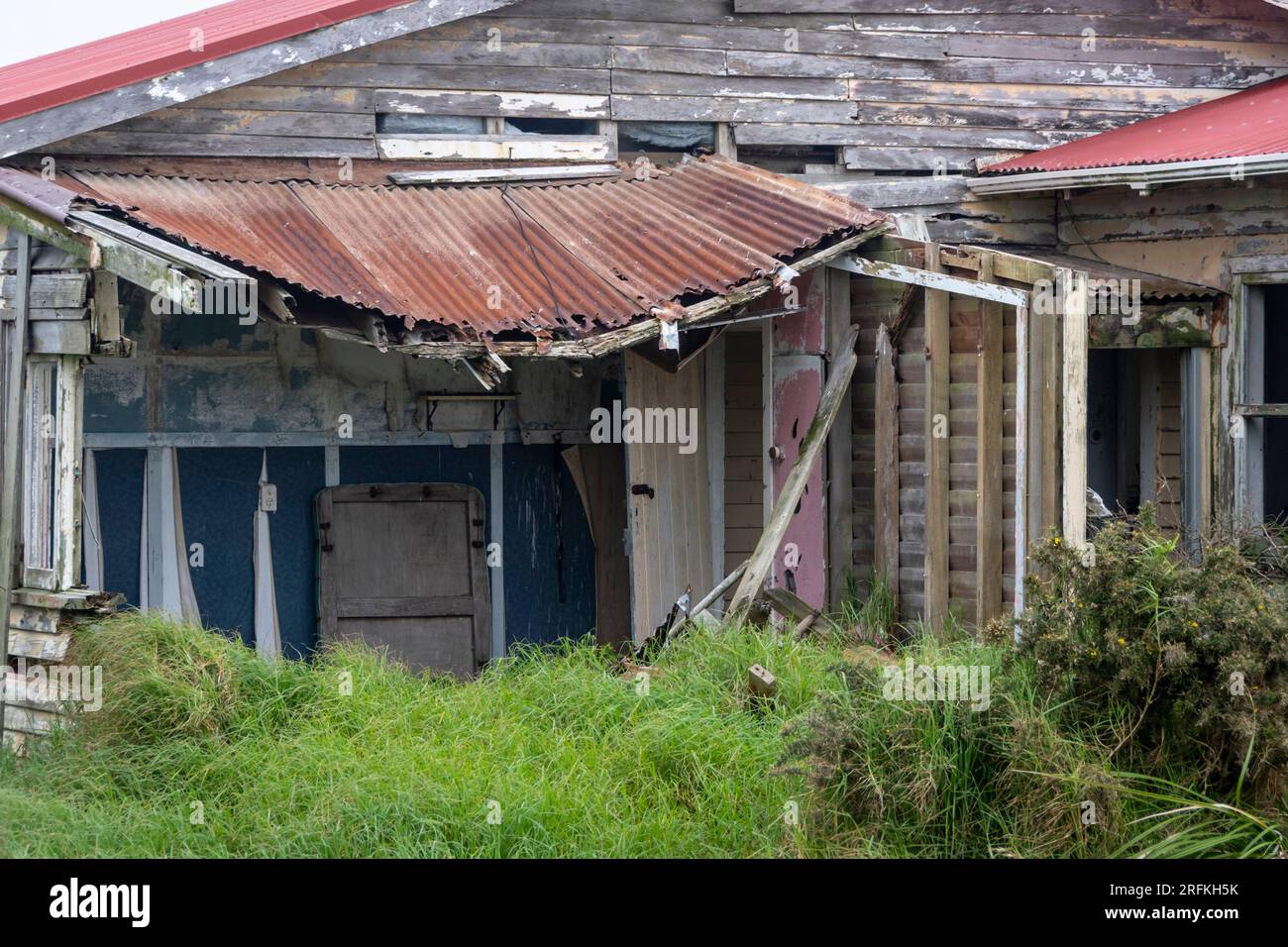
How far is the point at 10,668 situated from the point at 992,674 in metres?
5.16

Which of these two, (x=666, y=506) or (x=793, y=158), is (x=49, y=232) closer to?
(x=666, y=506)

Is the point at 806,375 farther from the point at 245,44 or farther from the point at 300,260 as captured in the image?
the point at 245,44

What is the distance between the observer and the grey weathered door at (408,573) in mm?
10117

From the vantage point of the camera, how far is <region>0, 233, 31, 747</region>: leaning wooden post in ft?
25.6

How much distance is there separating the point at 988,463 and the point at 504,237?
3.50 m

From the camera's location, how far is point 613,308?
346 inches

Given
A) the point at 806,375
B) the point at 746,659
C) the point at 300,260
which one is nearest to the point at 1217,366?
the point at 806,375

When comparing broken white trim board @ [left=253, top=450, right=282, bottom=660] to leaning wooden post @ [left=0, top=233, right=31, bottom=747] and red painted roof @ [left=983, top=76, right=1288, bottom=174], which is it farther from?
red painted roof @ [left=983, top=76, right=1288, bottom=174]

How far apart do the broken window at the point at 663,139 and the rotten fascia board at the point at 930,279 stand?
1967mm

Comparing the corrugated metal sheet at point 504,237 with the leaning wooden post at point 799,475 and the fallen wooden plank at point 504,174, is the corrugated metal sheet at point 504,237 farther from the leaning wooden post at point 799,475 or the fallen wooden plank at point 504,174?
the leaning wooden post at point 799,475

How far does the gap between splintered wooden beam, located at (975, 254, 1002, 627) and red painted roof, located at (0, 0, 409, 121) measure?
14.9ft

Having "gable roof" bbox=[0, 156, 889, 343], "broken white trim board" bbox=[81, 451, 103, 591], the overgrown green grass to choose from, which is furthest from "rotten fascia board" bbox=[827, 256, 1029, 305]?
"broken white trim board" bbox=[81, 451, 103, 591]

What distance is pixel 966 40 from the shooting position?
1134cm

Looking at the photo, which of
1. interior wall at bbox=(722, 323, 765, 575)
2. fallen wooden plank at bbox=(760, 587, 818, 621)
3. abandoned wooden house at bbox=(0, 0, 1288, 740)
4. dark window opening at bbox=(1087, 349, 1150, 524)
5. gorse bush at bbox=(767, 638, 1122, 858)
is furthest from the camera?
dark window opening at bbox=(1087, 349, 1150, 524)
